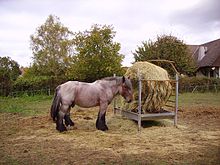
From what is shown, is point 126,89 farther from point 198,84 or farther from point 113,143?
point 198,84

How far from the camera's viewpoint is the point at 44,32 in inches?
1364

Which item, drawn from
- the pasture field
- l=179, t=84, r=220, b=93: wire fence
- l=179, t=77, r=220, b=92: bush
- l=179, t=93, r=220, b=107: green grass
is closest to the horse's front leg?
the pasture field

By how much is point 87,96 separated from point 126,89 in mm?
1301

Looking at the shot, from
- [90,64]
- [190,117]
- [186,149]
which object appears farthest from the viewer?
[90,64]

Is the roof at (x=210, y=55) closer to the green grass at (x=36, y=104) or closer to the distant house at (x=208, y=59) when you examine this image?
the distant house at (x=208, y=59)

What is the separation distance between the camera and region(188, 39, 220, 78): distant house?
3406 cm

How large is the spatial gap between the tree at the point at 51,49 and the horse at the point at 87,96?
22533 mm

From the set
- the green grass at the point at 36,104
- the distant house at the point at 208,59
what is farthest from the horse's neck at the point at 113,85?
the distant house at the point at 208,59

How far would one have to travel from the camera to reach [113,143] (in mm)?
6898

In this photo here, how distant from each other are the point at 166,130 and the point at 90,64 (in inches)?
534

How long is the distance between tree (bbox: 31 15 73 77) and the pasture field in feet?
70.5

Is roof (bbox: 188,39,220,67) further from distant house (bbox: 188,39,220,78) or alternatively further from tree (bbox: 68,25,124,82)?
tree (bbox: 68,25,124,82)

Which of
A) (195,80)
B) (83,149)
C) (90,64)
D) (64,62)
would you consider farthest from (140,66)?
(64,62)

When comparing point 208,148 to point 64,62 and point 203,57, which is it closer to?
point 64,62
